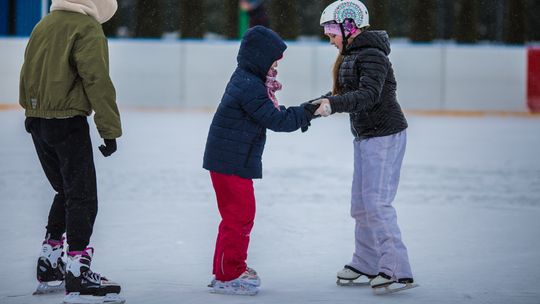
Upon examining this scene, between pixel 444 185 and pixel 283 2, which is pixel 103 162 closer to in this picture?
pixel 444 185

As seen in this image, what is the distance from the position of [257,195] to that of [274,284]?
3326 millimetres

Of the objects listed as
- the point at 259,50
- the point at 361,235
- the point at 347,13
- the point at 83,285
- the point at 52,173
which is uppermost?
the point at 347,13

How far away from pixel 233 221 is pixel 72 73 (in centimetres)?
97

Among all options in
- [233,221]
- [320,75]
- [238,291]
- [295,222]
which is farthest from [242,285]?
[320,75]

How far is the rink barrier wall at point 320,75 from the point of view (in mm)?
20281

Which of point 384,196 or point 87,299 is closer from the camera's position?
point 87,299

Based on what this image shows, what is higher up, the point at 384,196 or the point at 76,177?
the point at 76,177

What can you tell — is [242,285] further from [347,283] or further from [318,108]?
A: [318,108]

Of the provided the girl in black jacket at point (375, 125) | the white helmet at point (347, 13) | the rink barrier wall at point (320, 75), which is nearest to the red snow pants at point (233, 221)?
the girl in black jacket at point (375, 125)

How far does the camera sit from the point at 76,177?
4.39 meters

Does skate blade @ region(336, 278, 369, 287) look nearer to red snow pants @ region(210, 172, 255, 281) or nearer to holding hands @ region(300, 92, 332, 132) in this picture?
red snow pants @ region(210, 172, 255, 281)

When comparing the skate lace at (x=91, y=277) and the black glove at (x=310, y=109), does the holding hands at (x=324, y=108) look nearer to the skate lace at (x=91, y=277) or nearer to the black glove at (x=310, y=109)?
the black glove at (x=310, y=109)

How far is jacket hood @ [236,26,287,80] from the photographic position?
4.67 metres

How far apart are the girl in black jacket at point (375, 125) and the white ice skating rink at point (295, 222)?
18 centimetres
